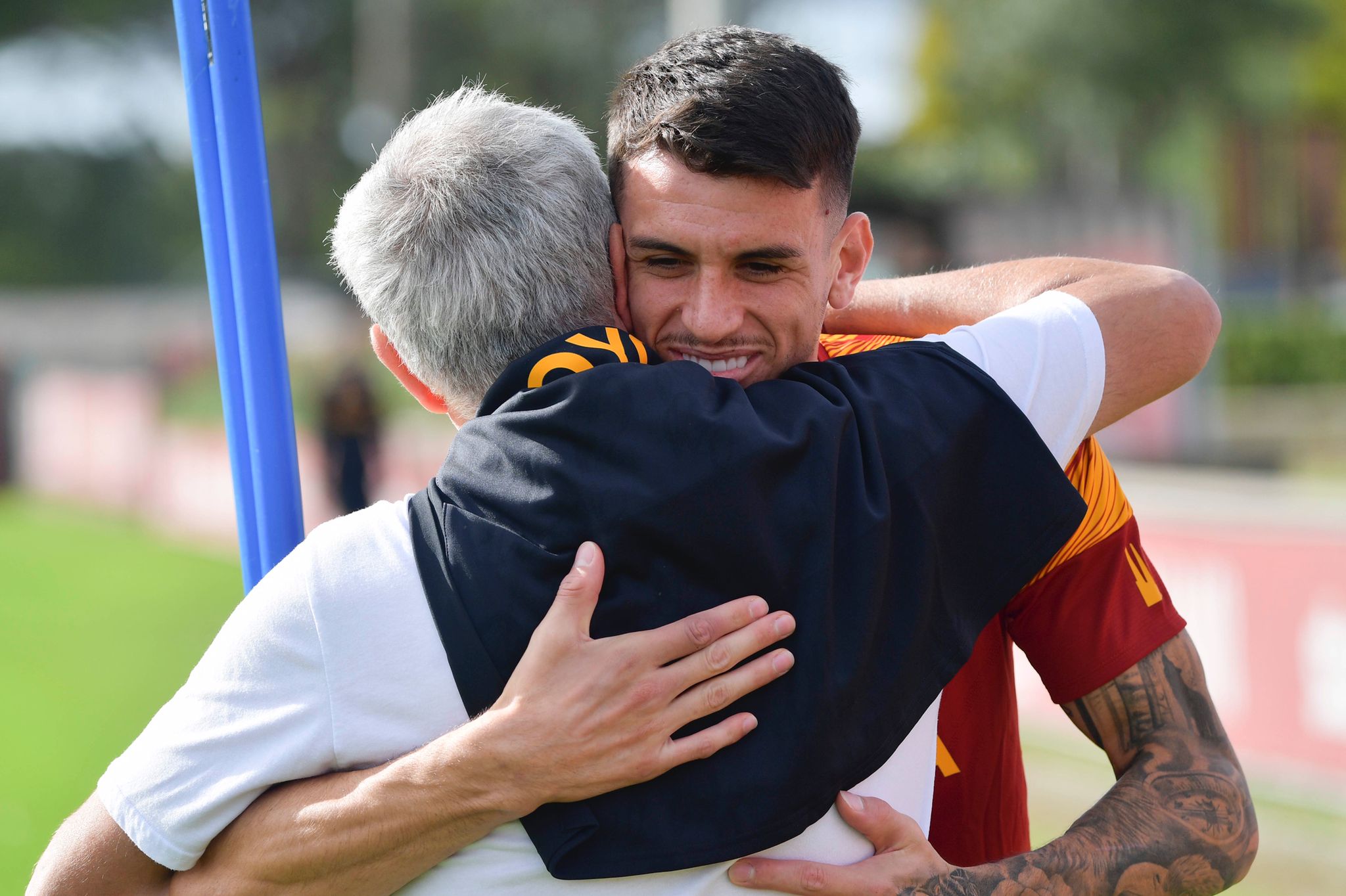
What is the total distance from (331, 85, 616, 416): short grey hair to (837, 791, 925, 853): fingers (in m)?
0.78

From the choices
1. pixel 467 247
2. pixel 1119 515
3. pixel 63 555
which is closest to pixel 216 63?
pixel 467 247

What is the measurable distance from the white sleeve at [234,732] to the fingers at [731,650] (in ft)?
1.50

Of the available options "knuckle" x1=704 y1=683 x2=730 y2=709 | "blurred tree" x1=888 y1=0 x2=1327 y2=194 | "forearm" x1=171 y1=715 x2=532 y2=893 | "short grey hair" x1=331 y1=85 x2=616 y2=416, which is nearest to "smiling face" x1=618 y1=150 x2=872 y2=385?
"short grey hair" x1=331 y1=85 x2=616 y2=416

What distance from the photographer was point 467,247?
1814mm

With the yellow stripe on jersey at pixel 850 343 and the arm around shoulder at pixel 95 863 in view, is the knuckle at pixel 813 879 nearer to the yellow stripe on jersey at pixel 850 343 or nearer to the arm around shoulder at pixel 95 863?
the arm around shoulder at pixel 95 863

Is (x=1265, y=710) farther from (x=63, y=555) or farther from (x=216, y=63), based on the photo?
(x=63, y=555)

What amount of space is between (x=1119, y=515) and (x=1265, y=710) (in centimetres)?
495

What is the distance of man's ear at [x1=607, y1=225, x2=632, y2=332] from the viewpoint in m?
2.03

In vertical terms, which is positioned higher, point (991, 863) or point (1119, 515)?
point (1119, 515)

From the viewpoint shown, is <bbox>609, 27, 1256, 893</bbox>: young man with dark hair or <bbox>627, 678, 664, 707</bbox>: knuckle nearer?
<bbox>627, 678, 664, 707</bbox>: knuckle

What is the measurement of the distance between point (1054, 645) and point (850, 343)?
74 centimetres

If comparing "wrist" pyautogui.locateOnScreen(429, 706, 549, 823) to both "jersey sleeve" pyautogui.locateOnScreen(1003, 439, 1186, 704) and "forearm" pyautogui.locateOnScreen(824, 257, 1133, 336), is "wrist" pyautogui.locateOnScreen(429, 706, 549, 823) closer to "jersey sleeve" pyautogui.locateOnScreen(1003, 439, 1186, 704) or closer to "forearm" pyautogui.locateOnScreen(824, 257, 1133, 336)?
"jersey sleeve" pyautogui.locateOnScreen(1003, 439, 1186, 704)

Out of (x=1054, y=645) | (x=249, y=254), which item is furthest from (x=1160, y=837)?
(x=249, y=254)

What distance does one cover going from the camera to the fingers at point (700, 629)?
1602mm
